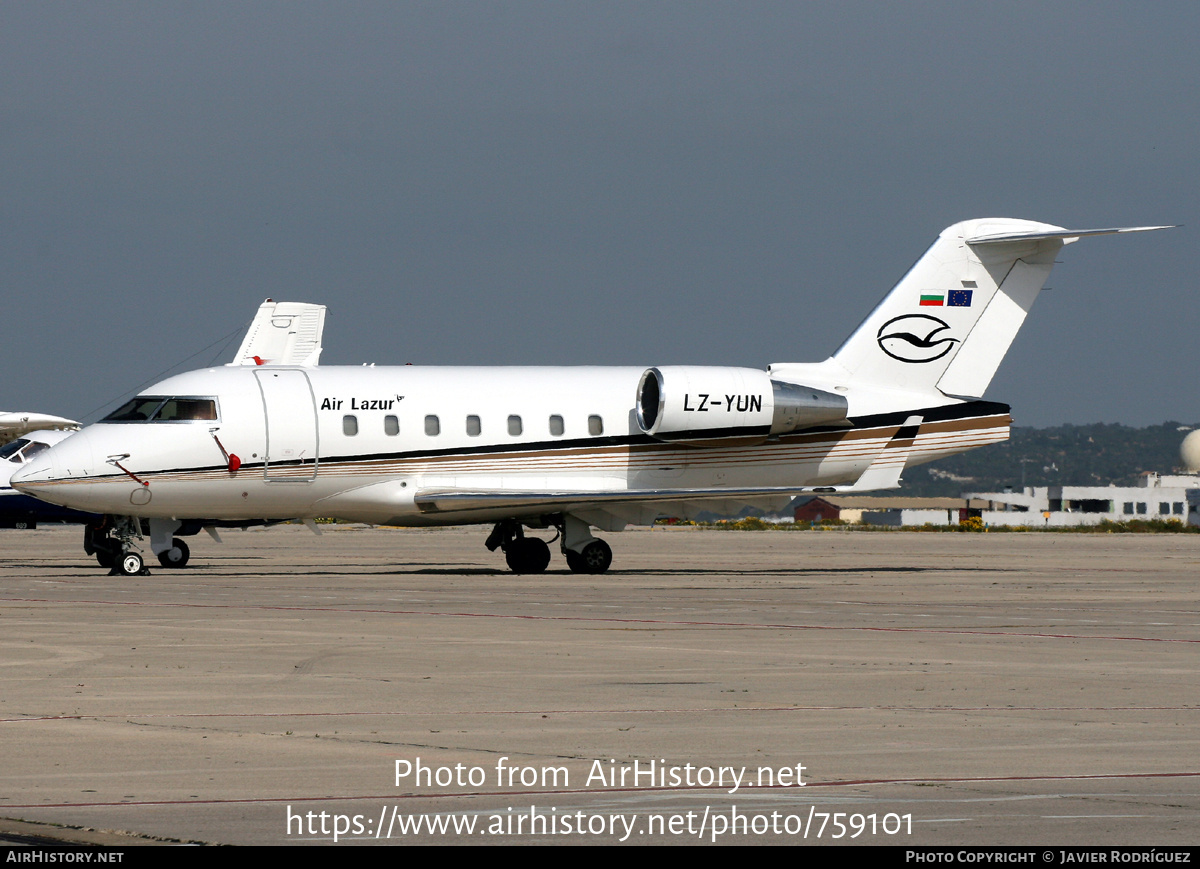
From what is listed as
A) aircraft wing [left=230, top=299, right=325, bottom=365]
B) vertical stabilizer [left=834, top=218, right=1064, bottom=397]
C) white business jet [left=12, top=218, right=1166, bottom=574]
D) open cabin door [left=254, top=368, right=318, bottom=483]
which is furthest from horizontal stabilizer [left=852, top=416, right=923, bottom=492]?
aircraft wing [left=230, top=299, right=325, bottom=365]

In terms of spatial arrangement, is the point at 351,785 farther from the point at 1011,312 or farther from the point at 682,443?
the point at 1011,312

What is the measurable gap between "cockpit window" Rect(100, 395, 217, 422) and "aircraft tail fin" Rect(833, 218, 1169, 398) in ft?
43.1

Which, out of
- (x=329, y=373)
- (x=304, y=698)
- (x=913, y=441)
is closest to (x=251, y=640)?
(x=304, y=698)

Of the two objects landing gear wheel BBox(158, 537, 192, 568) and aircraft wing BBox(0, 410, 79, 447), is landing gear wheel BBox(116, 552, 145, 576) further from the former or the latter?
aircraft wing BBox(0, 410, 79, 447)

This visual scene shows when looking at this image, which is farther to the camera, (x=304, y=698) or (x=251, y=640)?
(x=251, y=640)

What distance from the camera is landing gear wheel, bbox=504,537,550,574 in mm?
33188

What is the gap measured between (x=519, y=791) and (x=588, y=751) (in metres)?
1.41

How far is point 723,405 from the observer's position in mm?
33125

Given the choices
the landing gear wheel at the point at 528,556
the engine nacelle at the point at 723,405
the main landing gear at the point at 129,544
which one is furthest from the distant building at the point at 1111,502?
the main landing gear at the point at 129,544

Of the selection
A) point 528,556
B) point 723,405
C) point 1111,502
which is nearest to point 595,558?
point 528,556

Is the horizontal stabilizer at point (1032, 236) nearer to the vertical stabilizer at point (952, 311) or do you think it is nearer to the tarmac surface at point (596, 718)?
the vertical stabilizer at point (952, 311)

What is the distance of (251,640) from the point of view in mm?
17156

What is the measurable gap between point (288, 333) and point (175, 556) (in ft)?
80.9

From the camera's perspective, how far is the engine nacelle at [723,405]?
3278 cm
